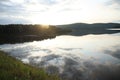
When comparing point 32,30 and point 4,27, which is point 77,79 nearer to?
point 4,27

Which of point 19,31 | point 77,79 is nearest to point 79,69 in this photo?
point 77,79

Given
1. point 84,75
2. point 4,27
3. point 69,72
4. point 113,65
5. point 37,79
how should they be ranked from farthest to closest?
point 4,27 → point 113,65 → point 69,72 → point 84,75 → point 37,79

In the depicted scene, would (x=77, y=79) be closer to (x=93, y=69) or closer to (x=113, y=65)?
(x=93, y=69)

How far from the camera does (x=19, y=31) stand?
132500 mm

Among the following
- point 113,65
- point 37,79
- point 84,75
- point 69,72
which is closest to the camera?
point 37,79

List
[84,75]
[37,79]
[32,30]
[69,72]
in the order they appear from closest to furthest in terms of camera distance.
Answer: [37,79]
[84,75]
[69,72]
[32,30]

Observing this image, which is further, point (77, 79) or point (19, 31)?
point (19, 31)

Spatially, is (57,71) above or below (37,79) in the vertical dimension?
below

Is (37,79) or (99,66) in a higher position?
(37,79)

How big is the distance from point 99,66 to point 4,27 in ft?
385

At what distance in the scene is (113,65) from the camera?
2205 cm

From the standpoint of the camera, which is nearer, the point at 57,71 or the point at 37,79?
the point at 37,79

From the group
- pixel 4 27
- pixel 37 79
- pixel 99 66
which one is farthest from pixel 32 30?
pixel 37 79

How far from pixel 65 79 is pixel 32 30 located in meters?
134
